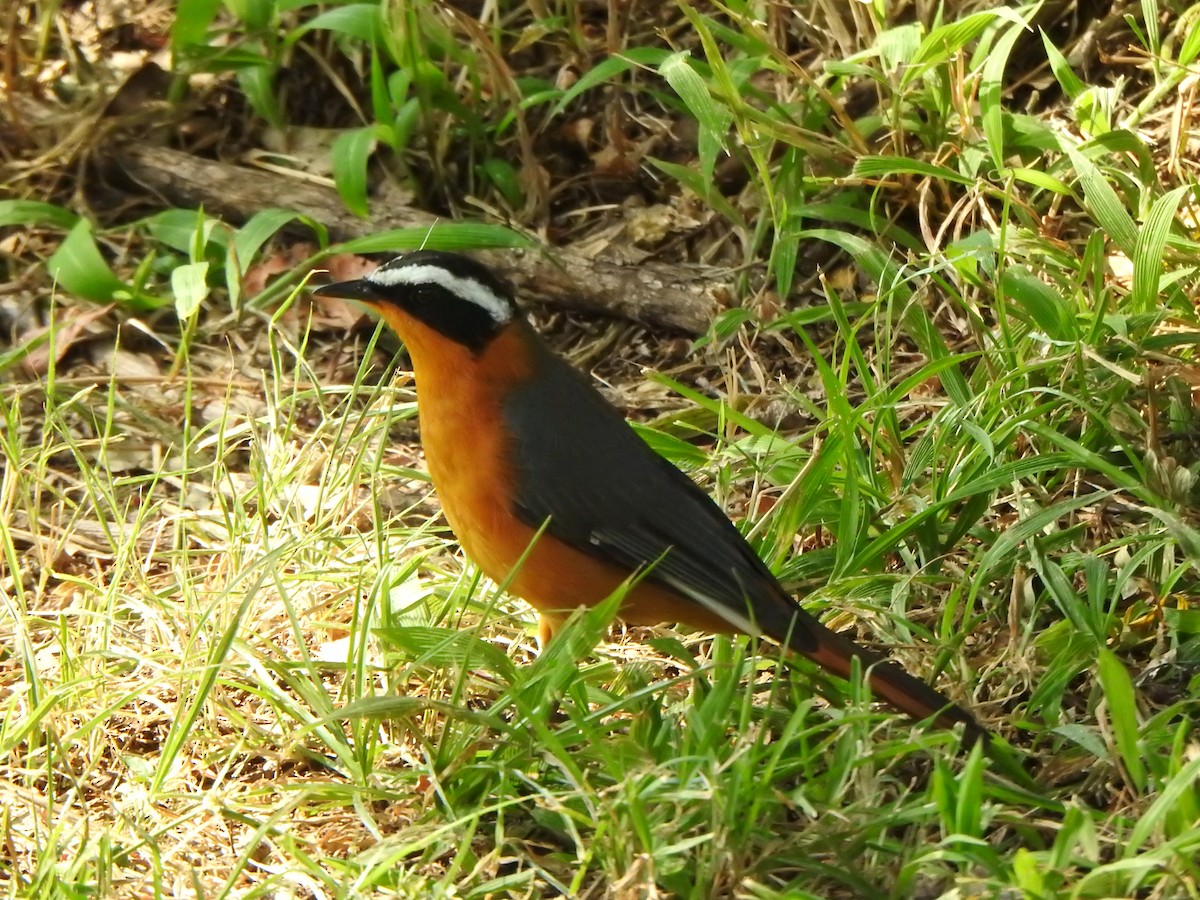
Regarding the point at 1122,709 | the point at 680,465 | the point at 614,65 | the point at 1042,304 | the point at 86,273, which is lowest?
the point at 680,465

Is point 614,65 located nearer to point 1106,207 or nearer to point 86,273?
point 1106,207

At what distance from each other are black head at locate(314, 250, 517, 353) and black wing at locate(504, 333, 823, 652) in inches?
10.1

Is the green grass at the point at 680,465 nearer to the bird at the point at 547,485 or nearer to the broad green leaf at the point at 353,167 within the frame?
the broad green leaf at the point at 353,167

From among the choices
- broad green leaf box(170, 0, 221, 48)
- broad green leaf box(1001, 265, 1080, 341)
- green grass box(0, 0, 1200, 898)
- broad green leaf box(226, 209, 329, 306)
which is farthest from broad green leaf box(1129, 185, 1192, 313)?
broad green leaf box(170, 0, 221, 48)

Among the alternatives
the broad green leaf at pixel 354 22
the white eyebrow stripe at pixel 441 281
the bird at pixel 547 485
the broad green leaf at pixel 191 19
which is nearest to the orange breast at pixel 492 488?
the bird at pixel 547 485

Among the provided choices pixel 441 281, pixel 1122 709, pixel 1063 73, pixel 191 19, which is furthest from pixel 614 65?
pixel 1122 709

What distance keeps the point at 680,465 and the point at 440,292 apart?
3.93 ft

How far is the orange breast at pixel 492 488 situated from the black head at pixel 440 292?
→ 1.6 inches

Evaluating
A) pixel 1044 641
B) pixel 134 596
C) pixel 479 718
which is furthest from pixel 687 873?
pixel 134 596

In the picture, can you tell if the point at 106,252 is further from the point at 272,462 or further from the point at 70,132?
the point at 272,462

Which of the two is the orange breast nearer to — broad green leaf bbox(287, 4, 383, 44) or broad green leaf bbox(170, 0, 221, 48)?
broad green leaf bbox(287, 4, 383, 44)

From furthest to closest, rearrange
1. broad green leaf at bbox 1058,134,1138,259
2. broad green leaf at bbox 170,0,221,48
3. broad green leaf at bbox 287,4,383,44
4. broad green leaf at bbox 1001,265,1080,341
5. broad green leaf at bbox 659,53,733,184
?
broad green leaf at bbox 170,0,221,48
broad green leaf at bbox 287,4,383,44
broad green leaf at bbox 659,53,733,184
broad green leaf at bbox 1058,134,1138,259
broad green leaf at bbox 1001,265,1080,341

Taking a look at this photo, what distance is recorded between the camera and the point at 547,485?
4535 mm

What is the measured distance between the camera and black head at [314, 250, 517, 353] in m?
4.63
